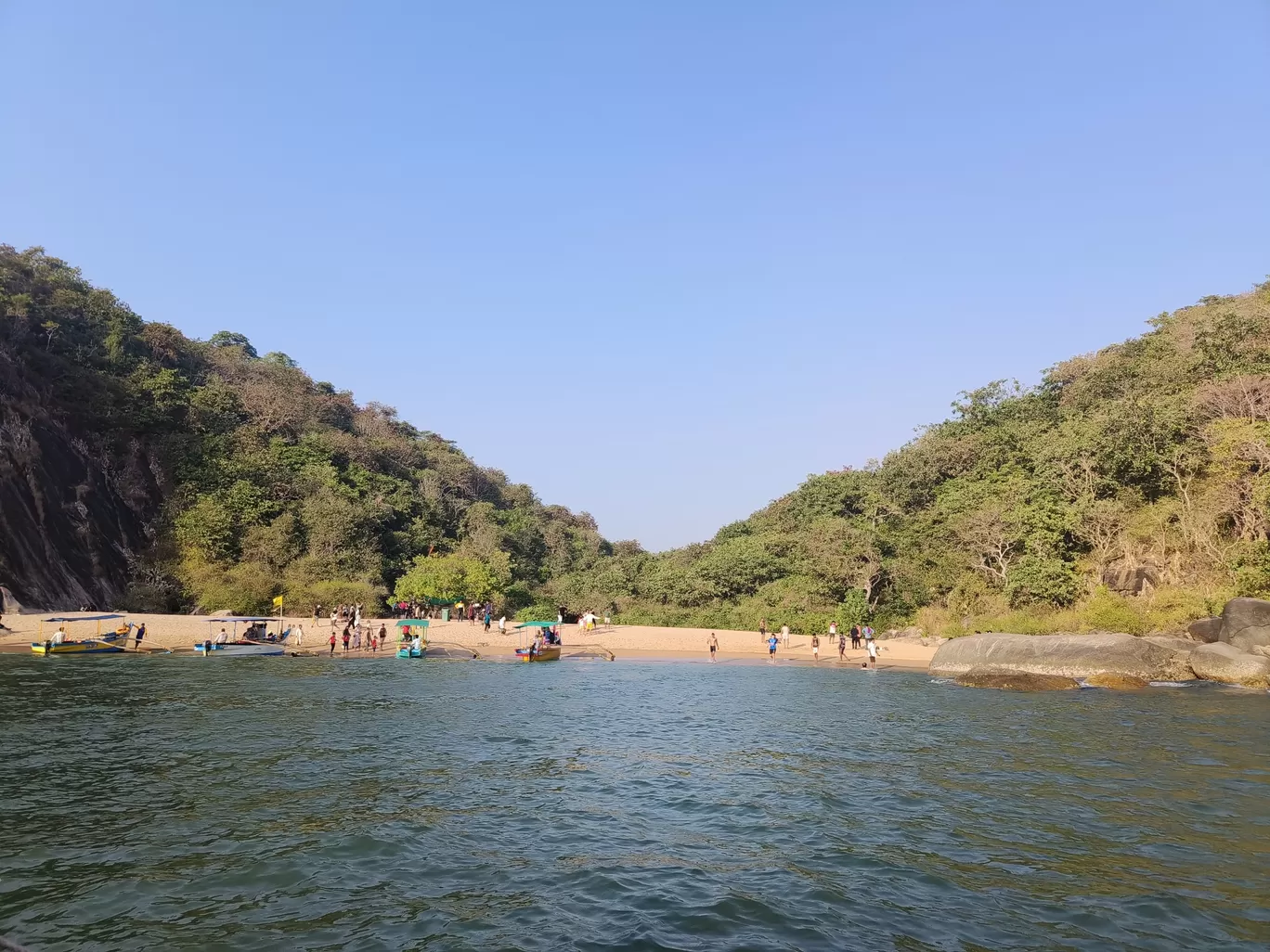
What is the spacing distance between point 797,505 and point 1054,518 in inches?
1133

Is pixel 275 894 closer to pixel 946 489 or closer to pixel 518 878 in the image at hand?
pixel 518 878

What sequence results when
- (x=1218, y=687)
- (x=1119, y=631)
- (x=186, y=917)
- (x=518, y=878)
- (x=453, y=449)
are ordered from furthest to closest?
(x=453, y=449)
(x=1119, y=631)
(x=1218, y=687)
(x=518, y=878)
(x=186, y=917)

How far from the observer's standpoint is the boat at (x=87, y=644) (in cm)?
3506

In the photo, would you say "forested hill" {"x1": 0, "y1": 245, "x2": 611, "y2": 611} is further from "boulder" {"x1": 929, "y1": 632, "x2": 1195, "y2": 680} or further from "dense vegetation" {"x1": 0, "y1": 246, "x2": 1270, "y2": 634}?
"boulder" {"x1": 929, "y1": 632, "x2": 1195, "y2": 680}

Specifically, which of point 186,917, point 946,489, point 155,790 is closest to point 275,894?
point 186,917

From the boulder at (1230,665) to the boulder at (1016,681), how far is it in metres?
5.01

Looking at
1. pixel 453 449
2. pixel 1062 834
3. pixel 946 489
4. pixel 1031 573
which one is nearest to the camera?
pixel 1062 834

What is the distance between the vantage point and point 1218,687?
28859 millimetres

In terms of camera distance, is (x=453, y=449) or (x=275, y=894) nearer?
(x=275, y=894)

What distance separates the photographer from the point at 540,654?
4159 cm

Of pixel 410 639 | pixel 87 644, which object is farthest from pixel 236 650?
pixel 410 639

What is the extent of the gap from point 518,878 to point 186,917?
420 cm

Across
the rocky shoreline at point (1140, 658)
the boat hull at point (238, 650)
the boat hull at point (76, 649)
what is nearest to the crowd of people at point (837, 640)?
the rocky shoreline at point (1140, 658)

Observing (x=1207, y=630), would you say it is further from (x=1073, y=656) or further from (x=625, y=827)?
(x=625, y=827)
